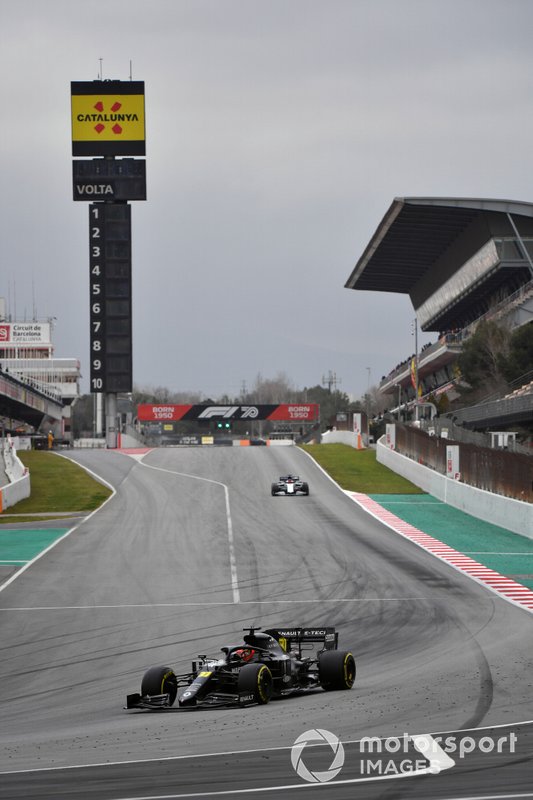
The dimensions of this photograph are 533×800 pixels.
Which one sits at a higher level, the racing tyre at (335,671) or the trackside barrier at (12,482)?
the trackside barrier at (12,482)

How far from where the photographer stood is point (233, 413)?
119500 millimetres

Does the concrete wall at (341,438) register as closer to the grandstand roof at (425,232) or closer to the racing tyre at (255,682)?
the grandstand roof at (425,232)

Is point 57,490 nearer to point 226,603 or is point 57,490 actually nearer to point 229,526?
point 229,526

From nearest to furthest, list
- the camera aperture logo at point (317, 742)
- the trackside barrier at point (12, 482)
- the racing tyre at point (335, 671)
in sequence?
1. the camera aperture logo at point (317, 742)
2. the racing tyre at point (335, 671)
3. the trackside barrier at point (12, 482)

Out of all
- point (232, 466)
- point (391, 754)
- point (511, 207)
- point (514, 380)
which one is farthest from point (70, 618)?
point (511, 207)

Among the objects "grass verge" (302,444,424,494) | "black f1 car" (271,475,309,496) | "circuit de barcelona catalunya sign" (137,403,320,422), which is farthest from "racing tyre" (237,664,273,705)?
"circuit de barcelona catalunya sign" (137,403,320,422)

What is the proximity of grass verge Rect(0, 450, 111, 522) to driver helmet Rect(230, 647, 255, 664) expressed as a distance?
107 feet

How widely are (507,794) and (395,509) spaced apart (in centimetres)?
4102

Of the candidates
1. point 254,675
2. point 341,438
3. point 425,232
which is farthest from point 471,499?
point 425,232

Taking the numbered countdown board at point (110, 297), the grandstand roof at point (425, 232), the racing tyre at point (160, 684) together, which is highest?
the grandstand roof at point (425, 232)

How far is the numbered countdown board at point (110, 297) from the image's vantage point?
297 feet

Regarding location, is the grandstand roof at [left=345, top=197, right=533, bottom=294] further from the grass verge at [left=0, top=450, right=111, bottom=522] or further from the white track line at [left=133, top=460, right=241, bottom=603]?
the grass verge at [left=0, top=450, right=111, bottom=522]
